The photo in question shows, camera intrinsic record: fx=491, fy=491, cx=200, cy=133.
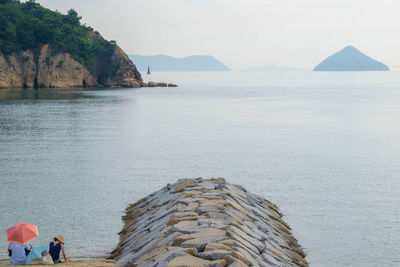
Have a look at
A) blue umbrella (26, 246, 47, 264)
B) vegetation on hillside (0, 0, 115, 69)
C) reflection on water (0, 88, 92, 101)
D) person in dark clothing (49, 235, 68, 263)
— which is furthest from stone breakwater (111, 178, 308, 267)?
vegetation on hillside (0, 0, 115, 69)

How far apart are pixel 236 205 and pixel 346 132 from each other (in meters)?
38.1

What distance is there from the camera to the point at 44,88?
458 ft

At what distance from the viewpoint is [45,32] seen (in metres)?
144

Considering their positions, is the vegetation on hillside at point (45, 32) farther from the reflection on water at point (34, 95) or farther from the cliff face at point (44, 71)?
the reflection on water at point (34, 95)

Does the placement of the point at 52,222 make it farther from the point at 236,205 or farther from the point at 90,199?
the point at 236,205

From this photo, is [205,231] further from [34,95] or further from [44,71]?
[44,71]

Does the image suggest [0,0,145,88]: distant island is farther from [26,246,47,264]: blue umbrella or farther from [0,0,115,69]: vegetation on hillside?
[26,246,47,264]: blue umbrella

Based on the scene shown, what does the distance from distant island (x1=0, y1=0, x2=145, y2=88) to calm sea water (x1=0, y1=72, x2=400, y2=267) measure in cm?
8294

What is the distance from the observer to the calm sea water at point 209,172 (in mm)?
19641

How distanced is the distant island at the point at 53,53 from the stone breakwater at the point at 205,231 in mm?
123913

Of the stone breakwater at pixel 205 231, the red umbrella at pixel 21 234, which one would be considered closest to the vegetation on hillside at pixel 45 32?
the stone breakwater at pixel 205 231

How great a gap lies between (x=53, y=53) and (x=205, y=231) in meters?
143

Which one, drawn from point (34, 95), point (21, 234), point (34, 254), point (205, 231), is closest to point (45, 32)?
point (34, 95)

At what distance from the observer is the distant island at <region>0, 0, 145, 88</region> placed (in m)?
139
